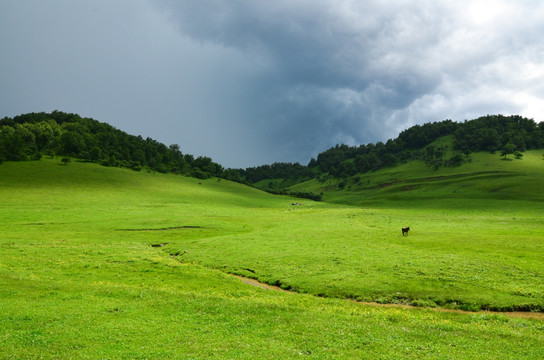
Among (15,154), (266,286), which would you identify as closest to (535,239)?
(266,286)

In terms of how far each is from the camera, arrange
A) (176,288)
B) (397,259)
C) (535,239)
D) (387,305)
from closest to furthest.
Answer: (387,305) → (176,288) → (397,259) → (535,239)

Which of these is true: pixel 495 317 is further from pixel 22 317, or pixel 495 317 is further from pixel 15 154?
pixel 15 154

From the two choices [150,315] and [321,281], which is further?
[321,281]

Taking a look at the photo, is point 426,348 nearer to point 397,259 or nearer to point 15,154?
point 397,259

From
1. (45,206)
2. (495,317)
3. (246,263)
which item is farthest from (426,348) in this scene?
(45,206)

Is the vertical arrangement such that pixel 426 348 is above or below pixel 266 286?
above

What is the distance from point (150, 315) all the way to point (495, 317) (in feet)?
69.7

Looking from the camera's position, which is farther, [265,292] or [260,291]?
[260,291]

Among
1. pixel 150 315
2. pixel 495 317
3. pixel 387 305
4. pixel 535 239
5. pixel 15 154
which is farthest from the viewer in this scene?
pixel 15 154

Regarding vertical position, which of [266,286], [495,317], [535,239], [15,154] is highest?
[15,154]

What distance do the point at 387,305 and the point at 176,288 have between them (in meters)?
16.6

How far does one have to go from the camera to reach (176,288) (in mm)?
Result: 25062

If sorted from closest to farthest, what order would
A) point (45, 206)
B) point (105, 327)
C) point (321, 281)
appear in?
point (105, 327) < point (321, 281) < point (45, 206)

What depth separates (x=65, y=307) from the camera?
18.0 meters
